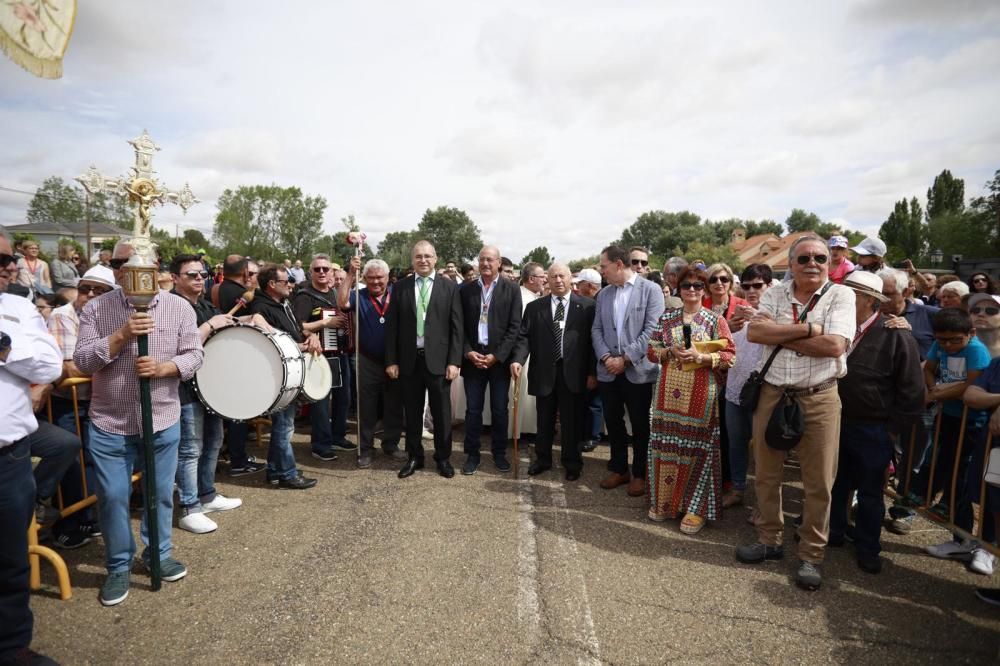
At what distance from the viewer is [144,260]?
3094 millimetres

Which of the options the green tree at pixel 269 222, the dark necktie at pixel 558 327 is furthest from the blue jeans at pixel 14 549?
the green tree at pixel 269 222

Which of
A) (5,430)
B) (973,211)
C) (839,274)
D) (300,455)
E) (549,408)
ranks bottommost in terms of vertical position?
(300,455)

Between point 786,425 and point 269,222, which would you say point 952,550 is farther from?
point 269,222

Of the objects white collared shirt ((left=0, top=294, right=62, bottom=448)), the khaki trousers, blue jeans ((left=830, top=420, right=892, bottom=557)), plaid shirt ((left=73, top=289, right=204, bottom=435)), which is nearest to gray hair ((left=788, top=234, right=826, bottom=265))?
the khaki trousers

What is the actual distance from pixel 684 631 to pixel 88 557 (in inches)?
165

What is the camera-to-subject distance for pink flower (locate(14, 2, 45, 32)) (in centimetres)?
234

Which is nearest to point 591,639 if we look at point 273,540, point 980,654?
point 980,654

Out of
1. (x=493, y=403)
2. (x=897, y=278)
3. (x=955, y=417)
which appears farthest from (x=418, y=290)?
(x=955, y=417)

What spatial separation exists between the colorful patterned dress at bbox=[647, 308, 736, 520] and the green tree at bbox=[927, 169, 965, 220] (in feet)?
246

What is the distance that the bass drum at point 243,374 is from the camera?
4.29m

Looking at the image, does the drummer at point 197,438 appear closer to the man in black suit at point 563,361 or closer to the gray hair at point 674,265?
the man in black suit at point 563,361

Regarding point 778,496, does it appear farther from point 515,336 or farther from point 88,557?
point 88,557

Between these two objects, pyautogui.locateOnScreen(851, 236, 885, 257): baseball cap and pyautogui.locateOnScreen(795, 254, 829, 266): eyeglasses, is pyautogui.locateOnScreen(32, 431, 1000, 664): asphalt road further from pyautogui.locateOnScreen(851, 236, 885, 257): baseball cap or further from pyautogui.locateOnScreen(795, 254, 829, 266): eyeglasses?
pyautogui.locateOnScreen(851, 236, 885, 257): baseball cap

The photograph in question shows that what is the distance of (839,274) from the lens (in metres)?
5.55
